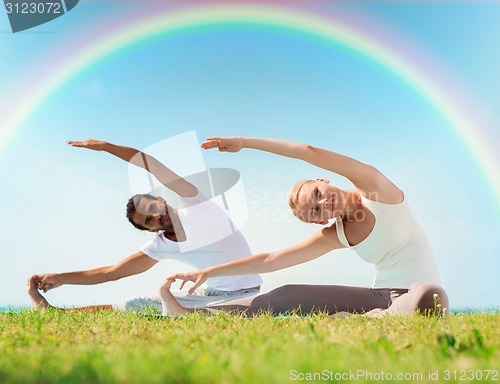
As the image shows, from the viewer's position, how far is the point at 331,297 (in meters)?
5.92

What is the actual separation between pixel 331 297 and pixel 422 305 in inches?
40.2

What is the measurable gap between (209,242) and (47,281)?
234 centimetres

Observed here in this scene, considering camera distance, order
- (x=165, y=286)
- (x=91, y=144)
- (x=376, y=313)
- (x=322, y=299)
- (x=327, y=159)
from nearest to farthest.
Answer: (x=327, y=159) < (x=376, y=313) < (x=165, y=286) < (x=322, y=299) < (x=91, y=144)

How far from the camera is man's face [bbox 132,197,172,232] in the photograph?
699 centimetres

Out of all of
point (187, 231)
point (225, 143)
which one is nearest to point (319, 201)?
point (225, 143)

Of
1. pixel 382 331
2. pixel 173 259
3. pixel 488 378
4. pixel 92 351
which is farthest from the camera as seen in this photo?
pixel 173 259

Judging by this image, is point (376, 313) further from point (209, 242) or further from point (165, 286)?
point (209, 242)

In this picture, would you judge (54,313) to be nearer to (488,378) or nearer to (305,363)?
(305,363)

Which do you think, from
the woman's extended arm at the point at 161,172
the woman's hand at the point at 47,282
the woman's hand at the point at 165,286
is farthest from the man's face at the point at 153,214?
the woman's hand at the point at 47,282

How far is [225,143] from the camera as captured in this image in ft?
18.2

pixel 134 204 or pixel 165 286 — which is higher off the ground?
pixel 134 204

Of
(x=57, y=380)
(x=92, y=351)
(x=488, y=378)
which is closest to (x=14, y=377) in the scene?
(x=57, y=380)

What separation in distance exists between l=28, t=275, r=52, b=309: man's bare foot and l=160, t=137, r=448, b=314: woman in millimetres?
2343

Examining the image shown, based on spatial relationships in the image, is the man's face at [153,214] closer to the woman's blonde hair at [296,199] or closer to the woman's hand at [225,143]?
the woman's hand at [225,143]
